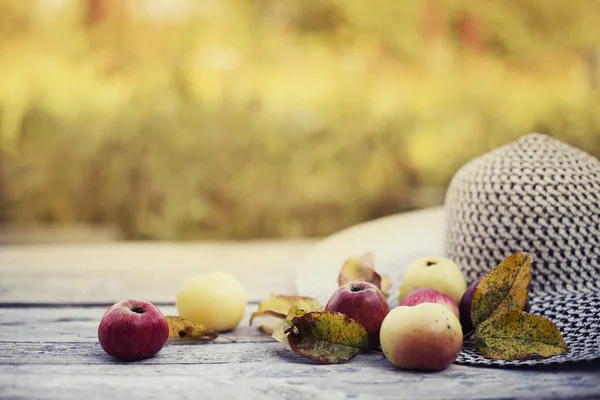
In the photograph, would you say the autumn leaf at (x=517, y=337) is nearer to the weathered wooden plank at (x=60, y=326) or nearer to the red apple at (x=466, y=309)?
the red apple at (x=466, y=309)

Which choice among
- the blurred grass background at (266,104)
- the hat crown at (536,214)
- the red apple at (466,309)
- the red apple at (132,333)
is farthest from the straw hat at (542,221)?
the blurred grass background at (266,104)

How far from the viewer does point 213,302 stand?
0.95 metres

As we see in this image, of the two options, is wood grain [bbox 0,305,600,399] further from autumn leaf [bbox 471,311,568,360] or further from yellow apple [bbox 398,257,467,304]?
yellow apple [bbox 398,257,467,304]

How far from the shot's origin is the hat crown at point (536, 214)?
99 centimetres

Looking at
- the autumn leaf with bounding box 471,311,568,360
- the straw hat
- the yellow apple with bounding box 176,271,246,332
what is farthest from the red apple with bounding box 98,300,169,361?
the straw hat

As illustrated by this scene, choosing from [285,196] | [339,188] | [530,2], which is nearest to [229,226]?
[285,196]

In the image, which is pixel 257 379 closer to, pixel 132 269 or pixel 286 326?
pixel 286 326

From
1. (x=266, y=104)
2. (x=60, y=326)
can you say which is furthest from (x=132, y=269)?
(x=266, y=104)

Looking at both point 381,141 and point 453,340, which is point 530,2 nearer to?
point 381,141

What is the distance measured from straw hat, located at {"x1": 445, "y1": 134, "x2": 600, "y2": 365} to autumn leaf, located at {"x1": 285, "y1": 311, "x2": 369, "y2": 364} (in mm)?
297

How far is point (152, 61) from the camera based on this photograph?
9.23ft

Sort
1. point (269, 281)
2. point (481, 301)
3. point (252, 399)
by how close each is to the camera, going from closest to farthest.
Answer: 1. point (252, 399)
2. point (481, 301)
3. point (269, 281)

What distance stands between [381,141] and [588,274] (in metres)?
1.91

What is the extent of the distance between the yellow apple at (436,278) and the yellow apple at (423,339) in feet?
0.65
